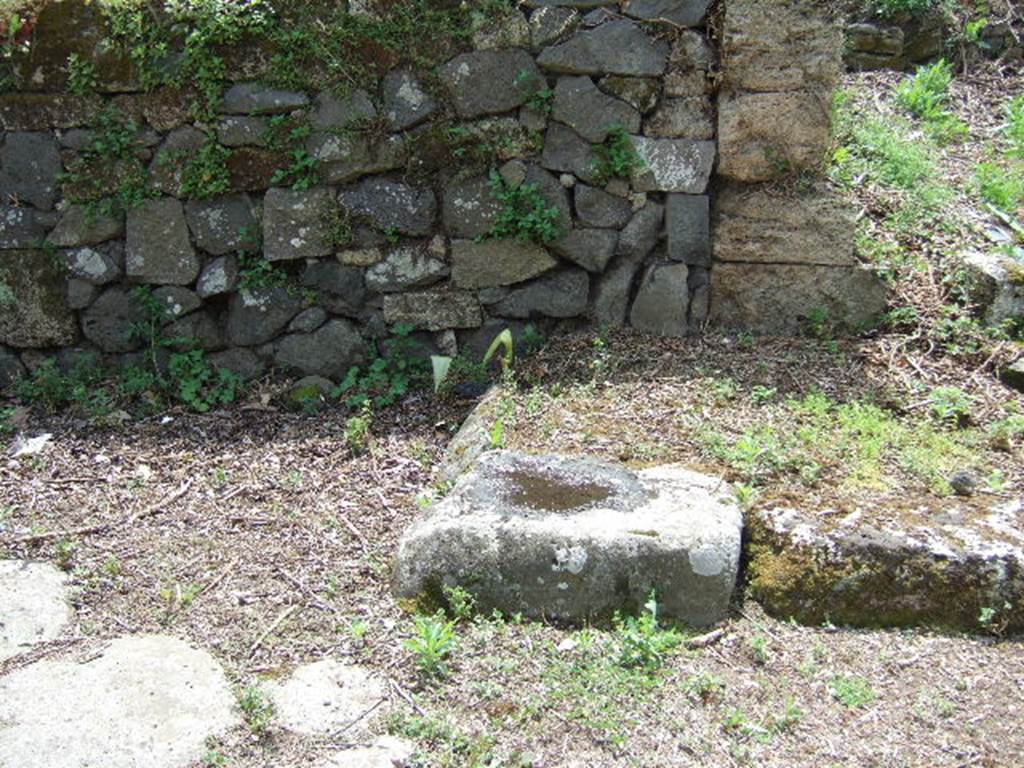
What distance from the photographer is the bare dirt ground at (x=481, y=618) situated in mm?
2533

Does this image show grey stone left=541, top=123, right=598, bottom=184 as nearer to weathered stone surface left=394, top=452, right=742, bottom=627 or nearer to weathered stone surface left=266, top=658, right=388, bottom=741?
weathered stone surface left=394, top=452, right=742, bottom=627

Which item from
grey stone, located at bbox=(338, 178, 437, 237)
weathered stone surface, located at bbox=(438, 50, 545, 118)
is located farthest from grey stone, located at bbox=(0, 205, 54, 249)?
weathered stone surface, located at bbox=(438, 50, 545, 118)

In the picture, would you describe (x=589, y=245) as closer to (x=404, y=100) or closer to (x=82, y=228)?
(x=404, y=100)

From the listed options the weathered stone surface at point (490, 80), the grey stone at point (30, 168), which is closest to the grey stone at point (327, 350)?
the weathered stone surface at point (490, 80)

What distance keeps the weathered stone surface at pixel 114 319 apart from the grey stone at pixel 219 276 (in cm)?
34

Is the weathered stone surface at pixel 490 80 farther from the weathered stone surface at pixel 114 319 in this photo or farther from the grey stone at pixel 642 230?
the weathered stone surface at pixel 114 319

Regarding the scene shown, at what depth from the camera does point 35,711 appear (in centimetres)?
266

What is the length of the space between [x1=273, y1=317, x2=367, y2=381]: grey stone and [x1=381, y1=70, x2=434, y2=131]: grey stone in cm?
96

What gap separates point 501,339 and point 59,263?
6.91ft

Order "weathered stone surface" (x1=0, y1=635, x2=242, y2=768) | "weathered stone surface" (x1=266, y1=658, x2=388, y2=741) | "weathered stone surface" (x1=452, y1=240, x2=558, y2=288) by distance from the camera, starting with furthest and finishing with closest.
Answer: "weathered stone surface" (x1=452, y1=240, x2=558, y2=288), "weathered stone surface" (x1=266, y1=658, x2=388, y2=741), "weathered stone surface" (x1=0, y1=635, x2=242, y2=768)

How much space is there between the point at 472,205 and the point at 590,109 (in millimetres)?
670

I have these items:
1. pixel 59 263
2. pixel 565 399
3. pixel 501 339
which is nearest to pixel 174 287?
pixel 59 263

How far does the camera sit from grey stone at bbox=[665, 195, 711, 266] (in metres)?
4.58

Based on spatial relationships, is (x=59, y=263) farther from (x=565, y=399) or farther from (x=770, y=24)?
(x=770, y=24)
